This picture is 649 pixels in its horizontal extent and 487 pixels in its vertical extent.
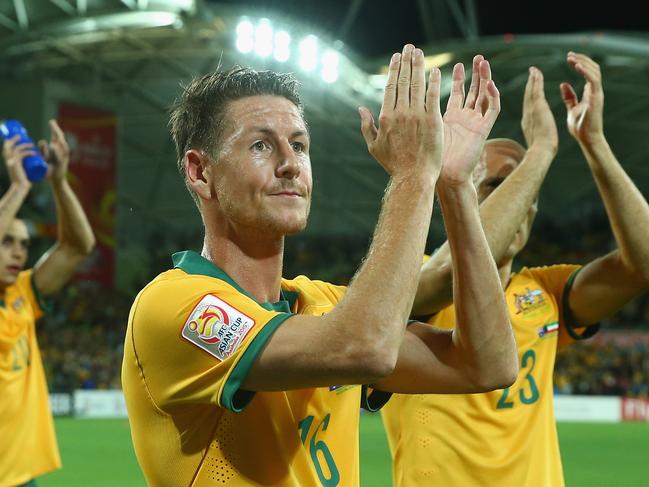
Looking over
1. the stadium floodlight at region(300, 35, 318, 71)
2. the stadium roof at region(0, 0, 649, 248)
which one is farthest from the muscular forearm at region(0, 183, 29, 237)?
the stadium floodlight at region(300, 35, 318, 71)

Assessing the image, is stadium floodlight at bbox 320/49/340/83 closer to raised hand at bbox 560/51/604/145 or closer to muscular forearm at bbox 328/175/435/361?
raised hand at bbox 560/51/604/145

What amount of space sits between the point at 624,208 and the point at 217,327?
6.38 ft

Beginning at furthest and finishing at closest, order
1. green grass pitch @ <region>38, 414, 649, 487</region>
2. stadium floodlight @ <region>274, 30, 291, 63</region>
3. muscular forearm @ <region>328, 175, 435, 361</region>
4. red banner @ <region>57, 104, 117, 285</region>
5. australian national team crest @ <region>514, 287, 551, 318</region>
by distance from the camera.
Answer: red banner @ <region>57, 104, 117, 285</region> < stadium floodlight @ <region>274, 30, 291, 63</region> < green grass pitch @ <region>38, 414, 649, 487</region> < australian national team crest @ <region>514, 287, 551, 318</region> < muscular forearm @ <region>328, 175, 435, 361</region>

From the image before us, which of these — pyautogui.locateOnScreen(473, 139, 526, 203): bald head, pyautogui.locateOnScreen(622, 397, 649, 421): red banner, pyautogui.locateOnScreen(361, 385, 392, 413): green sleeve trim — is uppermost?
pyautogui.locateOnScreen(473, 139, 526, 203): bald head

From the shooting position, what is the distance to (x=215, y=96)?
2334 mm

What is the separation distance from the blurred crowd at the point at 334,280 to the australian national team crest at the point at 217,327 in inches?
615

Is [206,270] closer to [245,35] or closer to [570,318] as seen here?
[570,318]

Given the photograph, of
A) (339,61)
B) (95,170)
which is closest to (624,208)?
(95,170)

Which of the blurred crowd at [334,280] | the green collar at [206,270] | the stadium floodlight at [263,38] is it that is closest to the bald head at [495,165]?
the green collar at [206,270]

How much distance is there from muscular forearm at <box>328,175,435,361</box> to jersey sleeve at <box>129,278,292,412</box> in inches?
7.9

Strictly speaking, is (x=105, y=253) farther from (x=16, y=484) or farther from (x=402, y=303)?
(x=402, y=303)

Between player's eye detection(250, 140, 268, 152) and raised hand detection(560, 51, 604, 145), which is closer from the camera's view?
player's eye detection(250, 140, 268, 152)

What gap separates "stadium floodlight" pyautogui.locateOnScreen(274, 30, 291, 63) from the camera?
21.1 metres

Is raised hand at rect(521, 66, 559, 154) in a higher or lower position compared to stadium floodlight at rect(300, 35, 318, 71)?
lower
